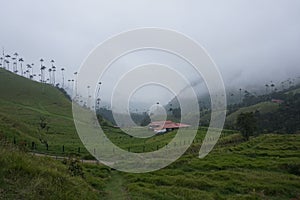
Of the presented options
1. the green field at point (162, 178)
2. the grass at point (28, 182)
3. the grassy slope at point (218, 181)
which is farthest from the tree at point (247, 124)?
the grass at point (28, 182)

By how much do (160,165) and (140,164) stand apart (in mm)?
1888

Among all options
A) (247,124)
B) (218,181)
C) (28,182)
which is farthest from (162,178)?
(247,124)

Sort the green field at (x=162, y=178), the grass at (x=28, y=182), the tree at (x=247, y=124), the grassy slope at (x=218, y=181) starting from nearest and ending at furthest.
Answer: the grass at (x=28, y=182)
the green field at (x=162, y=178)
the grassy slope at (x=218, y=181)
the tree at (x=247, y=124)

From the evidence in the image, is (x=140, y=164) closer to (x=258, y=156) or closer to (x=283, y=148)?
(x=258, y=156)

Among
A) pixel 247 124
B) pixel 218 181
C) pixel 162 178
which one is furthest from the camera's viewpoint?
pixel 247 124

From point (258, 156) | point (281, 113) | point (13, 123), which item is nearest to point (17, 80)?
point (13, 123)

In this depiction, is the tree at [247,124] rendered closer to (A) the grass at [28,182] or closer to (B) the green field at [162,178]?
(B) the green field at [162,178]

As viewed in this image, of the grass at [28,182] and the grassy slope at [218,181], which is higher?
the grass at [28,182]

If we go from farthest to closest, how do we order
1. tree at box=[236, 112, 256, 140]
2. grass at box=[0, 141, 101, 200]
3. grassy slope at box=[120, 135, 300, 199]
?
tree at box=[236, 112, 256, 140], grassy slope at box=[120, 135, 300, 199], grass at box=[0, 141, 101, 200]

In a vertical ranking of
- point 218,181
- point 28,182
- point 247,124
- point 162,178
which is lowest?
point 218,181

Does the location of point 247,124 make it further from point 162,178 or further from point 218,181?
point 162,178

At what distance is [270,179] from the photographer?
1096 inches

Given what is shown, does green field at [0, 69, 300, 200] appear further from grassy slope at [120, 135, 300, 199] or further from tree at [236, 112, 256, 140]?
tree at [236, 112, 256, 140]

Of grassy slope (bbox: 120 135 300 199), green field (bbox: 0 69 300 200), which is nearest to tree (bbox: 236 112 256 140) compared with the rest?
green field (bbox: 0 69 300 200)
